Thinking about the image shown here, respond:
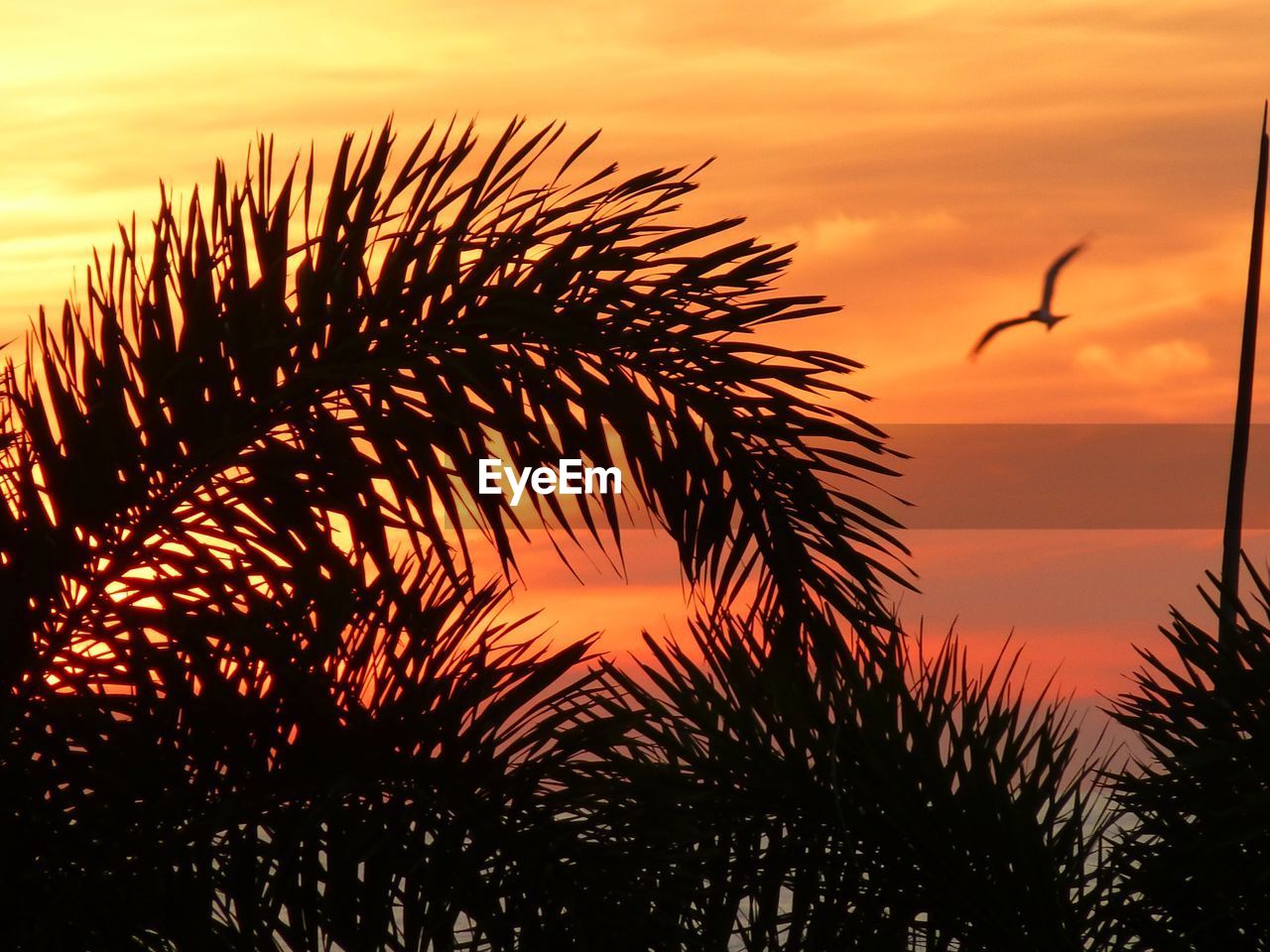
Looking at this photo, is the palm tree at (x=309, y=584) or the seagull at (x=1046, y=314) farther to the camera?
the seagull at (x=1046, y=314)

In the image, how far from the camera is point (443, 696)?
2.60m

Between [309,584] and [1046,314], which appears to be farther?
[1046,314]

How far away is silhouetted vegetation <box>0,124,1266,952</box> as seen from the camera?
2.53m

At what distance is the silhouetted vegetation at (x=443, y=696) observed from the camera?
8.30 ft

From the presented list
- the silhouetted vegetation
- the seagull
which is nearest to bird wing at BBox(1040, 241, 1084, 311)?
the seagull

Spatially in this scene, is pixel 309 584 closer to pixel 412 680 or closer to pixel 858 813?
pixel 412 680

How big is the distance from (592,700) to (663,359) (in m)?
0.77

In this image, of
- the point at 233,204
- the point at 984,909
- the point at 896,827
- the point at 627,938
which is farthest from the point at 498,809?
the point at 233,204

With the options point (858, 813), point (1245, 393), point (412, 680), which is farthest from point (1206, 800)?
point (1245, 393)

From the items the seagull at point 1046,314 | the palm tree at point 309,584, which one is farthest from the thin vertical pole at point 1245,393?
the palm tree at point 309,584

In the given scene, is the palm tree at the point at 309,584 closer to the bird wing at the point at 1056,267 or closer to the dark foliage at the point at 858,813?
the dark foliage at the point at 858,813

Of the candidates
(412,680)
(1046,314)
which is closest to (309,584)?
(412,680)

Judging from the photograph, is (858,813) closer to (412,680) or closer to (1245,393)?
(412,680)

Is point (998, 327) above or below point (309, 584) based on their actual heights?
above
